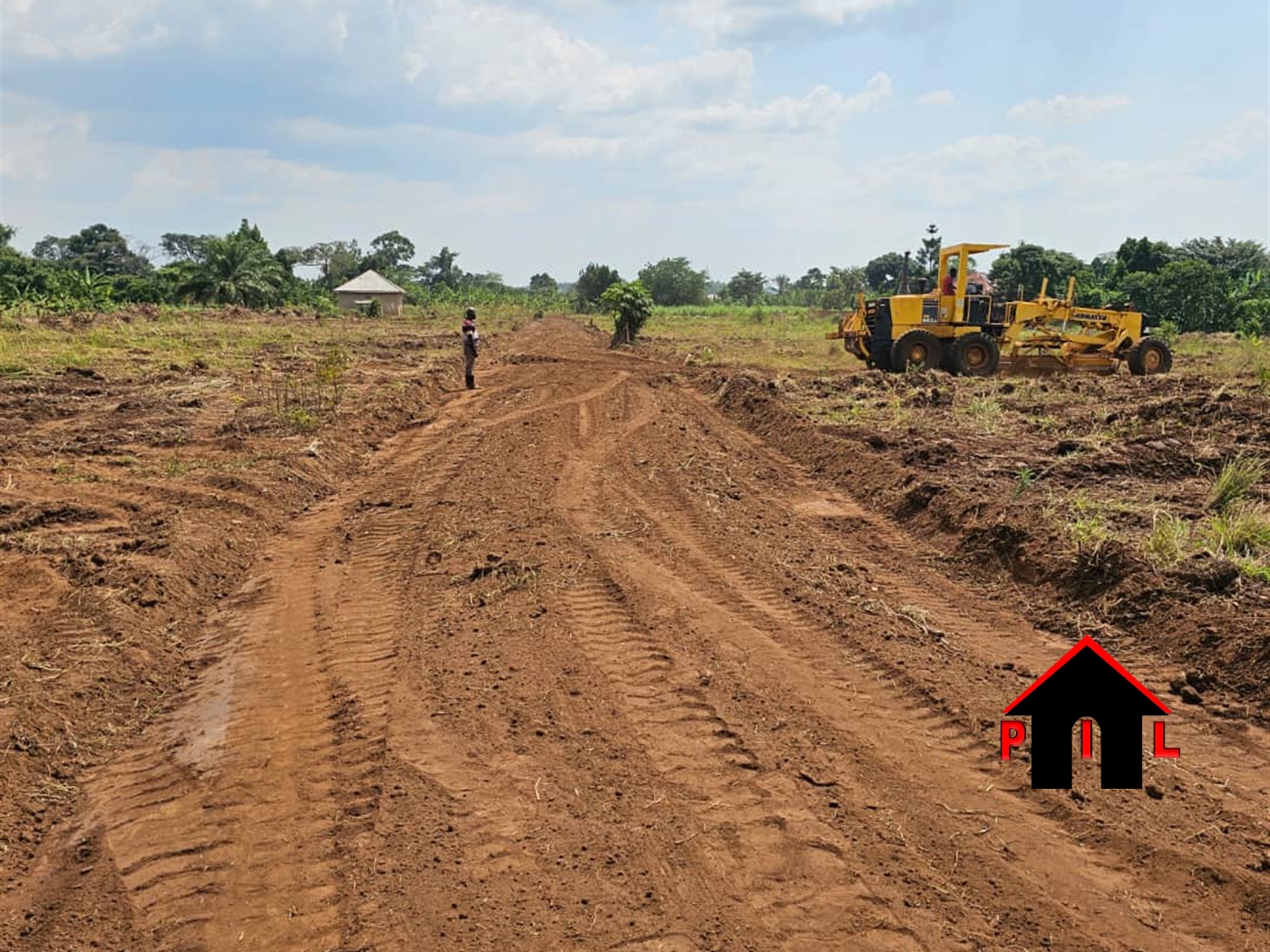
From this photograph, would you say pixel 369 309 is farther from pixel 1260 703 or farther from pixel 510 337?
pixel 1260 703

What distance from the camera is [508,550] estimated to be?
6.86 metres

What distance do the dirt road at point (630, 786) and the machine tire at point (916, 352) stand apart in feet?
40.0

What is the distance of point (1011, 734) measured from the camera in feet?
14.0

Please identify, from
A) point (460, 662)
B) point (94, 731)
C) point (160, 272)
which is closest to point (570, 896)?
point (460, 662)

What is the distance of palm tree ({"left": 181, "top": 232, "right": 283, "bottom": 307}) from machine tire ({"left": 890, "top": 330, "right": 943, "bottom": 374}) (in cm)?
3852

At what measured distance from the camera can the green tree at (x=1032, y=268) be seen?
1756 inches

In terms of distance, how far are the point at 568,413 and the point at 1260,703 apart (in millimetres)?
10179

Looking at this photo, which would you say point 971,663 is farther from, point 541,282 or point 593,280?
point 541,282

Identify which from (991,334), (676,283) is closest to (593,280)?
(676,283)

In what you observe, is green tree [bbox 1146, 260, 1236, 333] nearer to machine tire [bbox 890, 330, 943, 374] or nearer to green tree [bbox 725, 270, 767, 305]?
machine tire [bbox 890, 330, 943, 374]

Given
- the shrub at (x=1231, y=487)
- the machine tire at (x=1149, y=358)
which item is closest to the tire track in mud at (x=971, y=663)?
the shrub at (x=1231, y=487)

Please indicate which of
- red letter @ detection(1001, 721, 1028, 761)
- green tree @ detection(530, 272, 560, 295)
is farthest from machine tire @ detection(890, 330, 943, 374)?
green tree @ detection(530, 272, 560, 295)

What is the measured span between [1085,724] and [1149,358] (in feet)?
58.3

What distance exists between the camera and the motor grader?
18.3m
